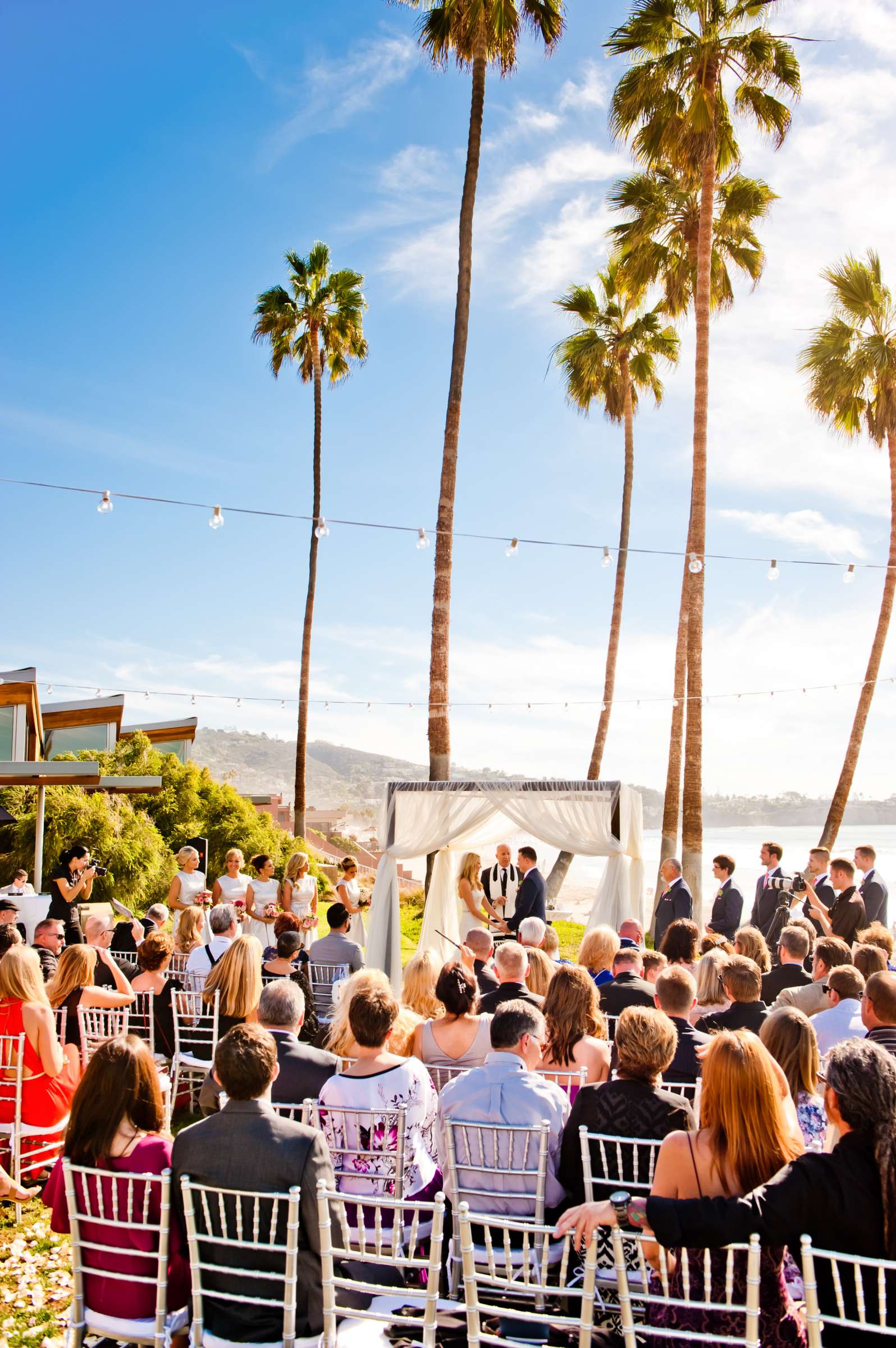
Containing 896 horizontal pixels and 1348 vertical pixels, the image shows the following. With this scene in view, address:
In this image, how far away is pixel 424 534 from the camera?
1168 centimetres

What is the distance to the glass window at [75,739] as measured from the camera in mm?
19344

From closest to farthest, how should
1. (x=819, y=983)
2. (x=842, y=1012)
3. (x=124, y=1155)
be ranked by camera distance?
(x=124, y=1155), (x=842, y=1012), (x=819, y=983)

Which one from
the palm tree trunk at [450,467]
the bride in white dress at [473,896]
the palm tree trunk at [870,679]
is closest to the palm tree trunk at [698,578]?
the palm tree trunk at [450,467]

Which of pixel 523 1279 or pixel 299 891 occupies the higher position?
pixel 299 891

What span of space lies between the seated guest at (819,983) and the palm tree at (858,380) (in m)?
11.7

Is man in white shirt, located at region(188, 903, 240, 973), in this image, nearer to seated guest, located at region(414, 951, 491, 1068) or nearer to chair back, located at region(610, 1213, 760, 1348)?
seated guest, located at region(414, 951, 491, 1068)

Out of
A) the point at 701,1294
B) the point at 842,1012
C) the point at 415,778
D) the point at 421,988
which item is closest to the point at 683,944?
the point at 842,1012

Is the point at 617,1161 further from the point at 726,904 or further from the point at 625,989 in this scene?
the point at 726,904

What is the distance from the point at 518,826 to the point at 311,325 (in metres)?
14.3

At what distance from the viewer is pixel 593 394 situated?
65.2ft

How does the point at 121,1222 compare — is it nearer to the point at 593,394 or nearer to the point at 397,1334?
the point at 397,1334

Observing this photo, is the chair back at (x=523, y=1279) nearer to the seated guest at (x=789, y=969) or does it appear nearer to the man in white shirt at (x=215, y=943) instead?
the seated guest at (x=789, y=969)

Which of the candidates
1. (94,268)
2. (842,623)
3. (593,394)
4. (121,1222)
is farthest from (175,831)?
(842,623)

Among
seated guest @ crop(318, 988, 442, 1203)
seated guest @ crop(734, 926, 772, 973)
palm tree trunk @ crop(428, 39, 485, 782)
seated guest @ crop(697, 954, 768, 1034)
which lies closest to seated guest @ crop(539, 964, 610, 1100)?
seated guest @ crop(318, 988, 442, 1203)
